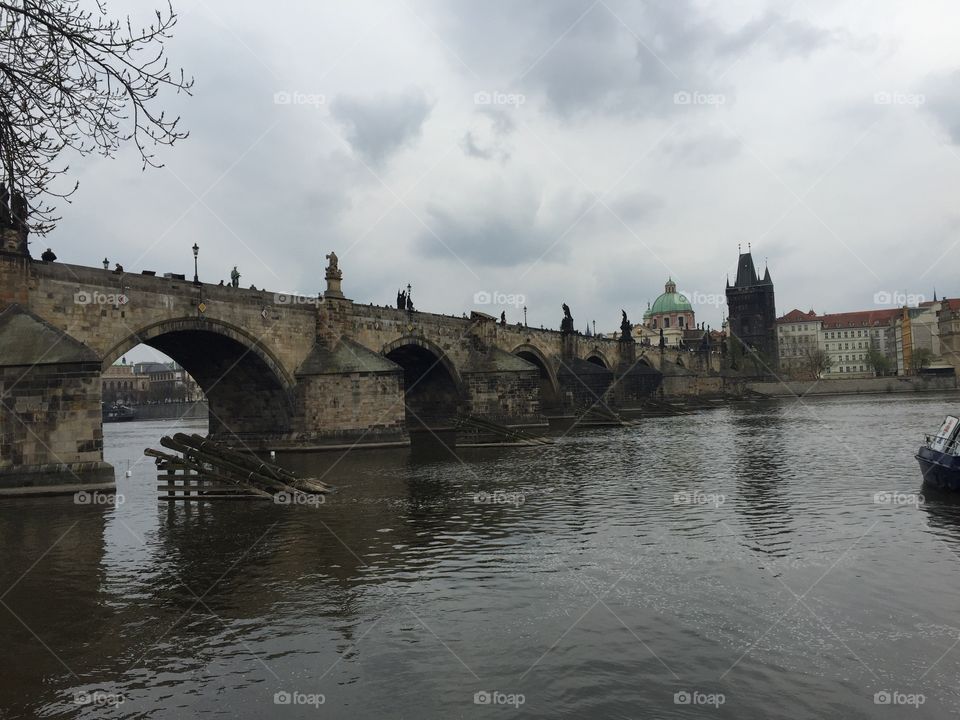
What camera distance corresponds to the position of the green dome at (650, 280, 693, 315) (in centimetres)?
16950

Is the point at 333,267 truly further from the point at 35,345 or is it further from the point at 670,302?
the point at 670,302

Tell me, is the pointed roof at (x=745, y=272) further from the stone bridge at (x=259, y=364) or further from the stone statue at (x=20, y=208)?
the stone statue at (x=20, y=208)

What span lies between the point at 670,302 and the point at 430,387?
132665mm

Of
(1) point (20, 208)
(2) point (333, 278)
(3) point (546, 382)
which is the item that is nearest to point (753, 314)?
(3) point (546, 382)

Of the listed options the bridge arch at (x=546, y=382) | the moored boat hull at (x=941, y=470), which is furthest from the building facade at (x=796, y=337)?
the moored boat hull at (x=941, y=470)

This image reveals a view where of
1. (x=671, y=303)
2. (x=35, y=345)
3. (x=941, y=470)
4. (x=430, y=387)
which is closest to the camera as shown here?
(x=941, y=470)

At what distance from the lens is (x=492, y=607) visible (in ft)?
27.0

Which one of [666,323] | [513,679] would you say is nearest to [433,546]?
[513,679]

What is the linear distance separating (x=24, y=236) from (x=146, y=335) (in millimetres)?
5387

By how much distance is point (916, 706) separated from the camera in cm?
554

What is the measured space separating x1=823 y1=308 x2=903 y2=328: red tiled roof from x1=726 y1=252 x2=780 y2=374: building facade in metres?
14.4

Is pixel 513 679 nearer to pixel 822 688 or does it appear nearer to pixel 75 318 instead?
pixel 822 688

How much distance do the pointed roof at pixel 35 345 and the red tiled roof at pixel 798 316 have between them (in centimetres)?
15584

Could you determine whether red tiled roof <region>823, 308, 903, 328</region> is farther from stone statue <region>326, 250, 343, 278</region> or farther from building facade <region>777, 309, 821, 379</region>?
stone statue <region>326, 250, 343, 278</region>
